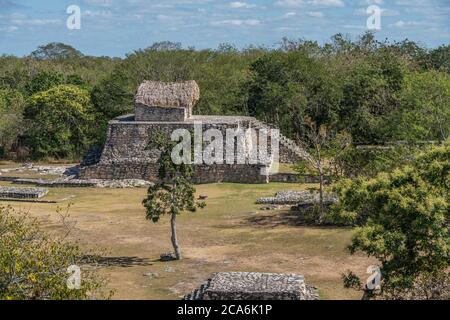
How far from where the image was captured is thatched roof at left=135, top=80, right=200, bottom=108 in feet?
109

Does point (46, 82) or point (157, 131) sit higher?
point (46, 82)

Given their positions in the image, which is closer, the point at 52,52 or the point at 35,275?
the point at 35,275

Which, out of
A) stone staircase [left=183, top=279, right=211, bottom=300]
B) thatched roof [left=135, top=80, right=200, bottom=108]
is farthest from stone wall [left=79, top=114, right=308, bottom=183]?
stone staircase [left=183, top=279, right=211, bottom=300]

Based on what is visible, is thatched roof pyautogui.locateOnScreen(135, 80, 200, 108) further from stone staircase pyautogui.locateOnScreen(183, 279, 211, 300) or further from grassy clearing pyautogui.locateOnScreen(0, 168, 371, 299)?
stone staircase pyautogui.locateOnScreen(183, 279, 211, 300)

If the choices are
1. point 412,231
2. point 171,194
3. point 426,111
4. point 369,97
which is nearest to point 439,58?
point 369,97

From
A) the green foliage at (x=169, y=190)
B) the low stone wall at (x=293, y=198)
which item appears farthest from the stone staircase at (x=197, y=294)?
the low stone wall at (x=293, y=198)

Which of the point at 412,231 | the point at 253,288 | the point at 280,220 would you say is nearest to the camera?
the point at 412,231

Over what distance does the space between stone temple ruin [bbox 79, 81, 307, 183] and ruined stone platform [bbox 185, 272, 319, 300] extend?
53.0 feet

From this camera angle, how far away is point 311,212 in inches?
887

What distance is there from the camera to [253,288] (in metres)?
13.3

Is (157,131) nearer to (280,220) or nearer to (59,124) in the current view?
(59,124)

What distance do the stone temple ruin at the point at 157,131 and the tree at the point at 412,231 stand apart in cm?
1742

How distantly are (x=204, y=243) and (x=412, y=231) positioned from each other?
9073mm

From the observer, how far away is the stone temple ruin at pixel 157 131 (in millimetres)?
30844
